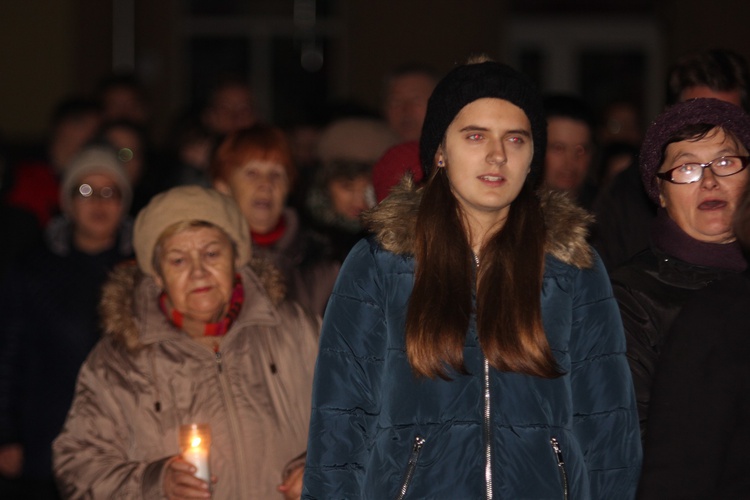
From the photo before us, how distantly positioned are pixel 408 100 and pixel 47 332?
2912mm

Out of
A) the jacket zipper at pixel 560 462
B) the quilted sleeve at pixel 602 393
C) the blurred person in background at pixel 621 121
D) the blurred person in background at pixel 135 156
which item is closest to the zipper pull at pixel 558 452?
the jacket zipper at pixel 560 462

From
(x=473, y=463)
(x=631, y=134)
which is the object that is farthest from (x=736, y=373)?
(x=631, y=134)

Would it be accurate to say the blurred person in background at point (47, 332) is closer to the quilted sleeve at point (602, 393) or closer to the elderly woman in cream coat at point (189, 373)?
the elderly woman in cream coat at point (189, 373)

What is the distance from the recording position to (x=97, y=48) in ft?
51.0

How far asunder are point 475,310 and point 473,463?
0.45 metres

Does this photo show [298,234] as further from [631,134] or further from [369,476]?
[631,134]

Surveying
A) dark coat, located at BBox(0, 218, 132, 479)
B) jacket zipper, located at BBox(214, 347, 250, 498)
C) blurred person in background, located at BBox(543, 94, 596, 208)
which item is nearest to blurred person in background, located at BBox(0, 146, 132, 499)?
dark coat, located at BBox(0, 218, 132, 479)

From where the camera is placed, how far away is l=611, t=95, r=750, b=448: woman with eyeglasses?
4.17m

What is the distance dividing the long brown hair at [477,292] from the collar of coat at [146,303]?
1.09 metres

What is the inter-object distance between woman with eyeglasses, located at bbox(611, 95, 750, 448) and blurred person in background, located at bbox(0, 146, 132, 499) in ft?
8.82

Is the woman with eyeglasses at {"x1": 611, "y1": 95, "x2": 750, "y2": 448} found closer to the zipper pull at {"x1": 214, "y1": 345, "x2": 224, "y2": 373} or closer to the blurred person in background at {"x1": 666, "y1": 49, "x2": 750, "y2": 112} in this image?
the blurred person in background at {"x1": 666, "y1": 49, "x2": 750, "y2": 112}

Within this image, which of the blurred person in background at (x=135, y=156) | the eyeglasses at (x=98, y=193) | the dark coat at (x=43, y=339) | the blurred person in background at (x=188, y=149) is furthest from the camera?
the blurred person in background at (x=188, y=149)

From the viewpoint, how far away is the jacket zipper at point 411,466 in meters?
3.65

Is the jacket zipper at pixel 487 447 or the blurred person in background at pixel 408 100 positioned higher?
the blurred person in background at pixel 408 100
